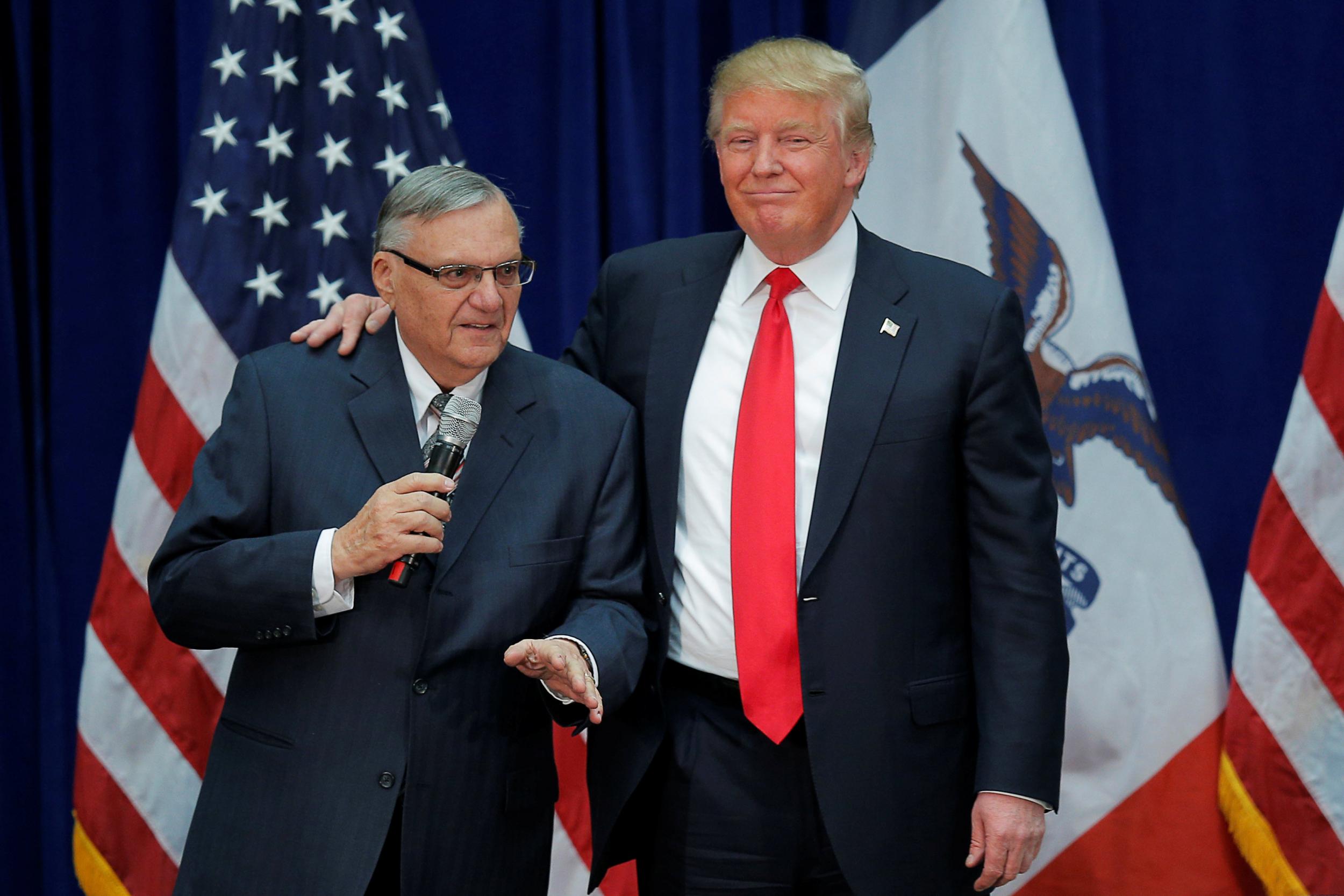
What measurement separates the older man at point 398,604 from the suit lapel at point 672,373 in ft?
0.28

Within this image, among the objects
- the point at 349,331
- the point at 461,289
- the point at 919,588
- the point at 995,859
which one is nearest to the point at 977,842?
the point at 995,859

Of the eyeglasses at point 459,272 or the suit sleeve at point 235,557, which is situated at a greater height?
the eyeglasses at point 459,272

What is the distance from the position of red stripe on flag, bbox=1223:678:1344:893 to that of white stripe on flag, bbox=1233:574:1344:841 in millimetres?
16

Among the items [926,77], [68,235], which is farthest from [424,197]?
[68,235]

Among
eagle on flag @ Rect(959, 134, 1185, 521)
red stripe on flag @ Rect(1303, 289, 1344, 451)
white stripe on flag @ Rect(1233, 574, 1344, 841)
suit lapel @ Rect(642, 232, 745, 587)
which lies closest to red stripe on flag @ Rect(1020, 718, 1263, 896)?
white stripe on flag @ Rect(1233, 574, 1344, 841)

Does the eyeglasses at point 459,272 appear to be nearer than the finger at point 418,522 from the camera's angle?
No

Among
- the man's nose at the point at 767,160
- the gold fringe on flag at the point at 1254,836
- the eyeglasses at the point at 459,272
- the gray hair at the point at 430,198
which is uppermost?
the man's nose at the point at 767,160

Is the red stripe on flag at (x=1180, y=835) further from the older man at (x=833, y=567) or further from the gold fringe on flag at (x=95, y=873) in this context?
the gold fringe on flag at (x=95, y=873)

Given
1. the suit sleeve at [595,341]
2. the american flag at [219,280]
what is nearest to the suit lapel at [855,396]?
the suit sleeve at [595,341]

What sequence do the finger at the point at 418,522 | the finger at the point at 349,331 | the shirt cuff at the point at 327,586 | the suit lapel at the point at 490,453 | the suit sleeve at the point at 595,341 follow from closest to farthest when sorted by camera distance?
the finger at the point at 418,522, the shirt cuff at the point at 327,586, the suit lapel at the point at 490,453, the finger at the point at 349,331, the suit sleeve at the point at 595,341

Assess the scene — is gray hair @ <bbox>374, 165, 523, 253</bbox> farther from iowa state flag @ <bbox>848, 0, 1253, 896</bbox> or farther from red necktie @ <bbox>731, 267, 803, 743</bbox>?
iowa state flag @ <bbox>848, 0, 1253, 896</bbox>

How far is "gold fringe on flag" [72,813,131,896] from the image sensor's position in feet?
9.63

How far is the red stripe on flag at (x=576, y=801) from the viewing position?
3.05m

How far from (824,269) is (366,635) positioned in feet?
2.99
